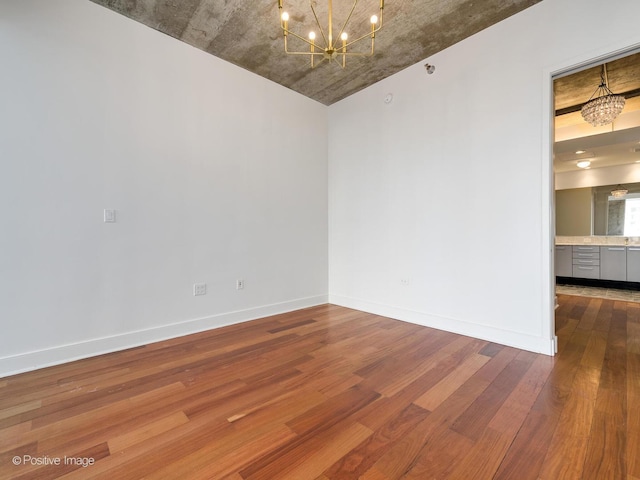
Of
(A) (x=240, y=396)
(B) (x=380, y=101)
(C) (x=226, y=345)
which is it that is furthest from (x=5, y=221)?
(B) (x=380, y=101)

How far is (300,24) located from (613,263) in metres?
7.06

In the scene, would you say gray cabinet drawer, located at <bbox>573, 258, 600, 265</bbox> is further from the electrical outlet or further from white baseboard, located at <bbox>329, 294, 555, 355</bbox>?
the electrical outlet

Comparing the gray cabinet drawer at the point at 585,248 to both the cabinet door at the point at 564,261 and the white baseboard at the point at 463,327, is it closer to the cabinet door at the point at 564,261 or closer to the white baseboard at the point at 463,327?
the cabinet door at the point at 564,261

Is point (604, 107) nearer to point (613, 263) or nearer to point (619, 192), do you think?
point (619, 192)

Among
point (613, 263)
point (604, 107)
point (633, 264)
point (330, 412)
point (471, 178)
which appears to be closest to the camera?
point (330, 412)

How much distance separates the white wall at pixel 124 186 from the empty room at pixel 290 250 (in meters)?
0.02

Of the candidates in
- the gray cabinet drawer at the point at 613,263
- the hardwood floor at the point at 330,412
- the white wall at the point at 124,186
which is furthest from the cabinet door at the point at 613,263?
the white wall at the point at 124,186

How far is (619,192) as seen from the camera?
18.5ft

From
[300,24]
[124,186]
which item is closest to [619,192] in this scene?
[300,24]

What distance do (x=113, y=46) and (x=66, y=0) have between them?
41cm

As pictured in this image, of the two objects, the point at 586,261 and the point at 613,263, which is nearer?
the point at 613,263

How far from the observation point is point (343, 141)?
4301 mm

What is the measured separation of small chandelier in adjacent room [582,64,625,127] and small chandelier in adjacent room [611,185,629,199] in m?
3.38

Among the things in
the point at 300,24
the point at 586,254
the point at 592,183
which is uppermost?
the point at 300,24
